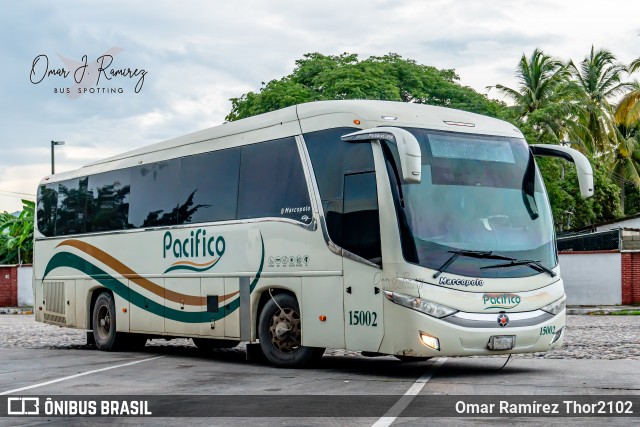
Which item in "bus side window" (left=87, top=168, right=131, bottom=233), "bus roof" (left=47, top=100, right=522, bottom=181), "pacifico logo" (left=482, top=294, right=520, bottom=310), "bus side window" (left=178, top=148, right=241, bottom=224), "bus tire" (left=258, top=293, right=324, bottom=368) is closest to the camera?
"pacifico logo" (left=482, top=294, right=520, bottom=310)

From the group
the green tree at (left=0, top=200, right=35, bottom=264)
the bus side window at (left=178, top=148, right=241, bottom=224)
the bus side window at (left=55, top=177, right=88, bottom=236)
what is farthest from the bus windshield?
the green tree at (left=0, top=200, right=35, bottom=264)

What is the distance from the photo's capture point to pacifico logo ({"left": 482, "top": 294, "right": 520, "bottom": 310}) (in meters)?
12.6

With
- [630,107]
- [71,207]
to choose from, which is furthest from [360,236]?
[630,107]

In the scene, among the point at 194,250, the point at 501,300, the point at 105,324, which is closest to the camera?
the point at 501,300

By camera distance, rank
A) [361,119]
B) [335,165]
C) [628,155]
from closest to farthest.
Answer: [361,119] < [335,165] < [628,155]

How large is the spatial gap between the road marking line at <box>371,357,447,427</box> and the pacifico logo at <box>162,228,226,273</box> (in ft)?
13.2

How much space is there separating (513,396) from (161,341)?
1476 centimetres

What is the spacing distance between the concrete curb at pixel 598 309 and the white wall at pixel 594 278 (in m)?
0.76

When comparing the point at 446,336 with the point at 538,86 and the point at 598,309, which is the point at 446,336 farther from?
the point at 538,86

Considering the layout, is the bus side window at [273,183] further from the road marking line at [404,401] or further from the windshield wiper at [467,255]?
the road marking line at [404,401]

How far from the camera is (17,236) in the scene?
58.2 metres

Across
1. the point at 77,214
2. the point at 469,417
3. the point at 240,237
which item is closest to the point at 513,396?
the point at 469,417

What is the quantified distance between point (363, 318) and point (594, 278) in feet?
84.7

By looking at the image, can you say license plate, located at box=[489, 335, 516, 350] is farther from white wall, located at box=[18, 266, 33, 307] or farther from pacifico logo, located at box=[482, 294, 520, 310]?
white wall, located at box=[18, 266, 33, 307]
